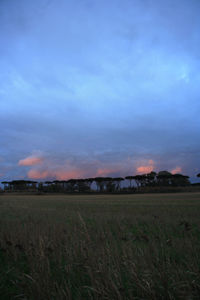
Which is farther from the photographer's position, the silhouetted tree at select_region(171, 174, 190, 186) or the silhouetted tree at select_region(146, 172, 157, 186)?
the silhouetted tree at select_region(146, 172, 157, 186)

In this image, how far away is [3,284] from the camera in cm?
300

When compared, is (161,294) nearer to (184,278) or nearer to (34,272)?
(184,278)

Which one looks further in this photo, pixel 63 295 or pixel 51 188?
pixel 51 188

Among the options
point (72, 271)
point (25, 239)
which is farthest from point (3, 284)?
point (25, 239)

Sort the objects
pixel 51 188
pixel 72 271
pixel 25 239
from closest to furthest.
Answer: pixel 72 271
pixel 25 239
pixel 51 188

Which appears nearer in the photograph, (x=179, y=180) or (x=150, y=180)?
(x=179, y=180)

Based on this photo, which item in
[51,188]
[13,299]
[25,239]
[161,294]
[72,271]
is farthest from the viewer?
[51,188]

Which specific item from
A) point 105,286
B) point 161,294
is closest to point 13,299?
point 105,286

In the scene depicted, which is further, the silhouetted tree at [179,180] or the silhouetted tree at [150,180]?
the silhouetted tree at [150,180]

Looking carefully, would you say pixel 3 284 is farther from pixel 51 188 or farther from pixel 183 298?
pixel 51 188

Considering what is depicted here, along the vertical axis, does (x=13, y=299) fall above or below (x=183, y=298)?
below

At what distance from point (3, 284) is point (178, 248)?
367cm

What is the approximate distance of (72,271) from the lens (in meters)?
3.20

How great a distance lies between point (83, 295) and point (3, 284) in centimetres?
140
